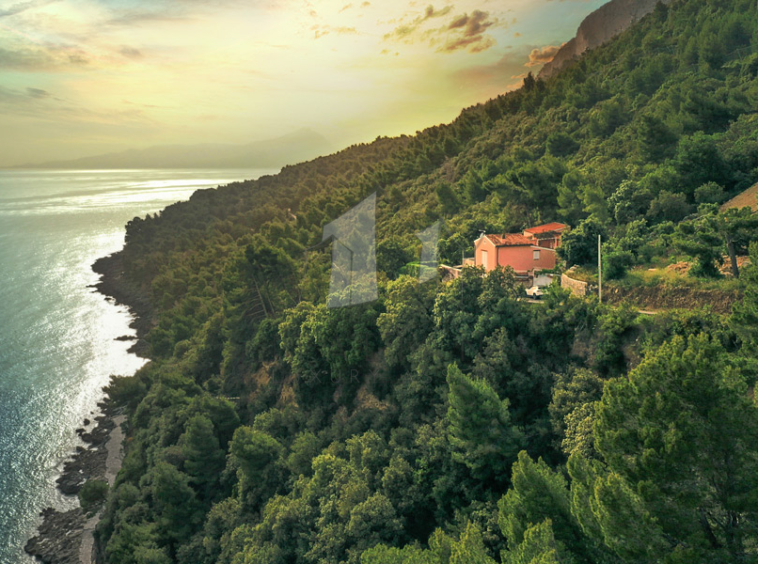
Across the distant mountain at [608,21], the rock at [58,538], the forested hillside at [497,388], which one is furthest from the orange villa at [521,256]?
the distant mountain at [608,21]

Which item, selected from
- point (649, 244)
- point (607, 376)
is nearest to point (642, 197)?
point (649, 244)

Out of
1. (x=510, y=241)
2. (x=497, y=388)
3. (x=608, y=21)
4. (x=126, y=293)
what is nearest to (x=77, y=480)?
(x=497, y=388)

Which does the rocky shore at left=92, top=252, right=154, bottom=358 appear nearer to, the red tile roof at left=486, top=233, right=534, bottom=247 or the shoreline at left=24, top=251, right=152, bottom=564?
the shoreline at left=24, top=251, right=152, bottom=564

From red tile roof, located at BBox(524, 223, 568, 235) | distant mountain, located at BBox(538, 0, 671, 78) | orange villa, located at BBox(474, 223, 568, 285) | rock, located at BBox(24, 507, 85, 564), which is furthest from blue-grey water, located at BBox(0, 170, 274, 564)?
distant mountain, located at BBox(538, 0, 671, 78)

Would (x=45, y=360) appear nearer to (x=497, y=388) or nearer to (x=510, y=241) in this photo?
(x=510, y=241)

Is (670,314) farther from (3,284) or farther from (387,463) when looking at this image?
(3,284)

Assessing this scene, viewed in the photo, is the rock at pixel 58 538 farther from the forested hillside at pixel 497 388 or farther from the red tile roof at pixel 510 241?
the red tile roof at pixel 510 241
